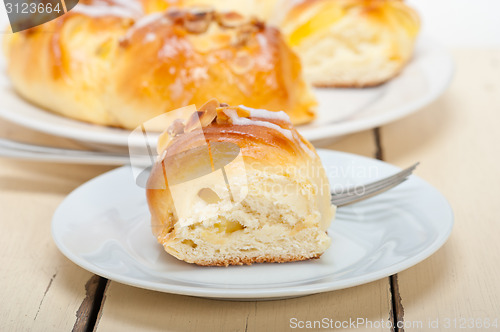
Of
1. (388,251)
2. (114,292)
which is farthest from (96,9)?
(388,251)

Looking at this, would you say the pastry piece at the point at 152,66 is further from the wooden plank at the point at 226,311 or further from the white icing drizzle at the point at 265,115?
the wooden plank at the point at 226,311

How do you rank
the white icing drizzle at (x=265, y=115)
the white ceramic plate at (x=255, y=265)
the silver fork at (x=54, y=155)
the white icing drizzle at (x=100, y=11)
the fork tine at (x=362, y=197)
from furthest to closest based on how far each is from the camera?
the white icing drizzle at (x=100, y=11) < the silver fork at (x=54, y=155) < the fork tine at (x=362, y=197) < the white icing drizzle at (x=265, y=115) < the white ceramic plate at (x=255, y=265)

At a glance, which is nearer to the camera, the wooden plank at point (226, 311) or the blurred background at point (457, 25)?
the wooden plank at point (226, 311)

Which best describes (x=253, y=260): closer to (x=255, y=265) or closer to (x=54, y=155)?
Answer: (x=255, y=265)

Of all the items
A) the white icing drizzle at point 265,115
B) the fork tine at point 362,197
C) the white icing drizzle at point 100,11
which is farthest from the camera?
the white icing drizzle at point 100,11

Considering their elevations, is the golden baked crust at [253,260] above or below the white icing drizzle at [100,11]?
above

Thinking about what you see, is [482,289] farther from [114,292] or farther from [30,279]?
[30,279]

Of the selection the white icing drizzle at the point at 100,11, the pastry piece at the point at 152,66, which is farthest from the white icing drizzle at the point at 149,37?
the white icing drizzle at the point at 100,11

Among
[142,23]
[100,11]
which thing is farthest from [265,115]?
[100,11]

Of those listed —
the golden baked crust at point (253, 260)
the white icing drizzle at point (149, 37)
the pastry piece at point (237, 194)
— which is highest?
the pastry piece at point (237, 194)
